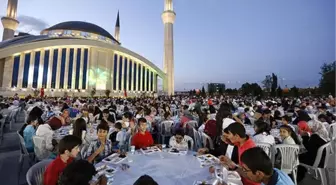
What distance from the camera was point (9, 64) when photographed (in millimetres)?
28812

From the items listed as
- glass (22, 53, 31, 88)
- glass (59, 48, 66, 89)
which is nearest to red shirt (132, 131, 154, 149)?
glass (59, 48, 66, 89)

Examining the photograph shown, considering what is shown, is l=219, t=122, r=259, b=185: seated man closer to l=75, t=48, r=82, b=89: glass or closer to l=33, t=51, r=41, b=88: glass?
l=75, t=48, r=82, b=89: glass

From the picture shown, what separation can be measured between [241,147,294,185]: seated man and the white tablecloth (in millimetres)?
557

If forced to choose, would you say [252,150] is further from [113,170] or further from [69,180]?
[113,170]

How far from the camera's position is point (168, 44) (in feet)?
149

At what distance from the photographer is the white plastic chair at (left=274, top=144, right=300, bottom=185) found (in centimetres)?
354

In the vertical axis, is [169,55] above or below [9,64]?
above

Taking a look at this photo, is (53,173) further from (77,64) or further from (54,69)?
(77,64)

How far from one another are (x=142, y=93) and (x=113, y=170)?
41.3 metres

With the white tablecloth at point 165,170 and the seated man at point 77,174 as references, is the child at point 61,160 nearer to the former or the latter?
the white tablecloth at point 165,170

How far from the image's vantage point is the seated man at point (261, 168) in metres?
1.65

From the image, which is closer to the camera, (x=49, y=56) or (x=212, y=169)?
(x=212, y=169)

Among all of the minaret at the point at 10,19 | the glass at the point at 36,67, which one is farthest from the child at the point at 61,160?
the minaret at the point at 10,19

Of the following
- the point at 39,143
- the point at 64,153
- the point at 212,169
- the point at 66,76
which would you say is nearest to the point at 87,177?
the point at 64,153
